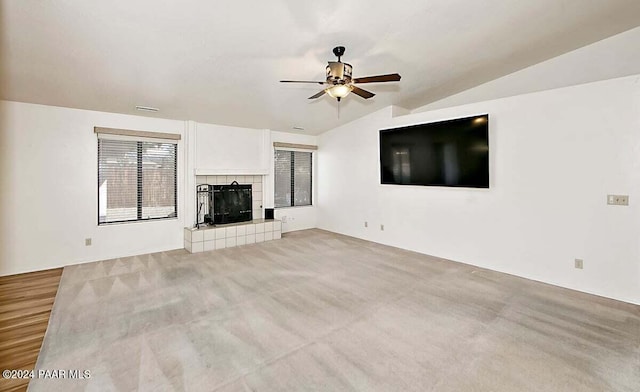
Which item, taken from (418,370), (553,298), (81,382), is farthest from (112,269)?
(553,298)

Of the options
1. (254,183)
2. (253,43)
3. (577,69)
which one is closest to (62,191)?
(254,183)

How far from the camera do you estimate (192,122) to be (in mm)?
5316

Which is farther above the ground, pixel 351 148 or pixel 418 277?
pixel 351 148

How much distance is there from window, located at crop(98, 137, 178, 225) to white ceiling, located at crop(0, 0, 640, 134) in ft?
2.23

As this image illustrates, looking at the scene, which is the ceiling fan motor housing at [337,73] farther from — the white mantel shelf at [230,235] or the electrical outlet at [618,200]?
the white mantel shelf at [230,235]

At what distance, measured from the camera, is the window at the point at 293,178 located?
6.85m

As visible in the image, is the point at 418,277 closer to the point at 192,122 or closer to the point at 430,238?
the point at 430,238

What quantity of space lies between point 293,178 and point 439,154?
3651mm

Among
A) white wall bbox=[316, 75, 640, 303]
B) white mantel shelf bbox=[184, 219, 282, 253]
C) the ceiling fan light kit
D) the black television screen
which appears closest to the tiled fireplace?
white mantel shelf bbox=[184, 219, 282, 253]

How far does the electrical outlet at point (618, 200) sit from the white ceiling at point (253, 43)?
1980mm

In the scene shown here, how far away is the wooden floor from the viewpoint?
2.08 meters

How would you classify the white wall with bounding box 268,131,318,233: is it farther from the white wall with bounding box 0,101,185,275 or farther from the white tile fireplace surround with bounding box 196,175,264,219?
the white wall with bounding box 0,101,185,275

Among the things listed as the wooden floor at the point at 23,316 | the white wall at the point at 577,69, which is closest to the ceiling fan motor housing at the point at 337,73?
the white wall at the point at 577,69

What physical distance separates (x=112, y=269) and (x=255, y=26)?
12.9 ft
